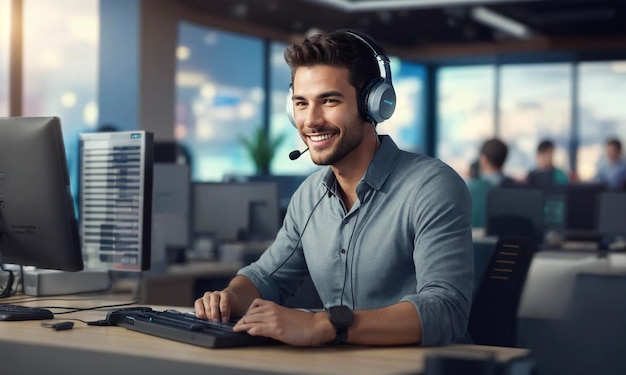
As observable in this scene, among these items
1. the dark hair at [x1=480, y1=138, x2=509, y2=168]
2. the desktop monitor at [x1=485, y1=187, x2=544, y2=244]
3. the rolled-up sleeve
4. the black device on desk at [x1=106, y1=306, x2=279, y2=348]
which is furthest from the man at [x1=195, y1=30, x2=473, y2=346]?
the dark hair at [x1=480, y1=138, x2=509, y2=168]

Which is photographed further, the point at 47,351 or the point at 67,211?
the point at 67,211

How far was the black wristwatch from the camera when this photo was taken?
1764 mm

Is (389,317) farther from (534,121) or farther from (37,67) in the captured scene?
(534,121)

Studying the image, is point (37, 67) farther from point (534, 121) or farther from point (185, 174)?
point (534, 121)

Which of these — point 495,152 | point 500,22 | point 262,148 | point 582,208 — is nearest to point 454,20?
point 500,22

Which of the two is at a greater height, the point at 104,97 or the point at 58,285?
the point at 104,97

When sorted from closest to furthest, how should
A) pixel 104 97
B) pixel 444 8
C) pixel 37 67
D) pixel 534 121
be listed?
pixel 37 67
pixel 104 97
pixel 444 8
pixel 534 121

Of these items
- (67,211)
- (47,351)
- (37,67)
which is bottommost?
(47,351)

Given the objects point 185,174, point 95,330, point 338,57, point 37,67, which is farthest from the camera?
point 37,67

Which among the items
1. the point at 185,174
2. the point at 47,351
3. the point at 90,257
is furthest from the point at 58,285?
the point at 185,174

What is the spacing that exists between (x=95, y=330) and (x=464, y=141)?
43.6ft

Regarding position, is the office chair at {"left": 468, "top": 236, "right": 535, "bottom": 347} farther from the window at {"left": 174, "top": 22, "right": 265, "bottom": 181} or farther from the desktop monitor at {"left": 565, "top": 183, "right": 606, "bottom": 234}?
the window at {"left": 174, "top": 22, "right": 265, "bottom": 181}

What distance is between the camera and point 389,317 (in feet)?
5.92

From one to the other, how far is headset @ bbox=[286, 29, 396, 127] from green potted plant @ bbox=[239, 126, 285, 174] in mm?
8647
